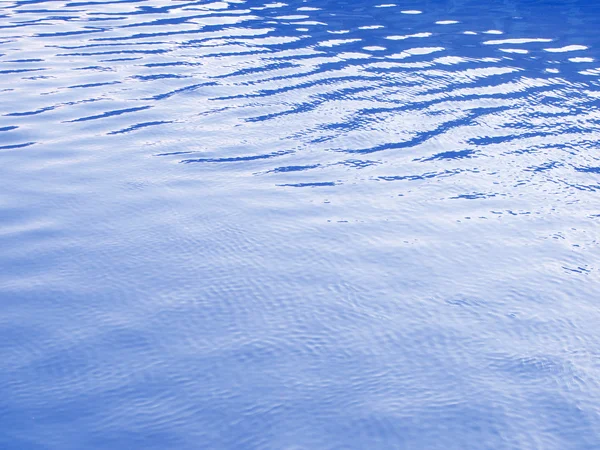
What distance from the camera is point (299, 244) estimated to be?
155 inches

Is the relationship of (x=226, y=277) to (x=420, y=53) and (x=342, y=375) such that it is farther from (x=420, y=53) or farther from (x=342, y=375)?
(x=420, y=53)

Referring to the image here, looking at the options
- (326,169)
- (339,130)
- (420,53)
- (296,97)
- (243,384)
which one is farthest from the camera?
(420,53)

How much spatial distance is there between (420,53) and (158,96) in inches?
86.8

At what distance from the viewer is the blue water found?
9.43 feet

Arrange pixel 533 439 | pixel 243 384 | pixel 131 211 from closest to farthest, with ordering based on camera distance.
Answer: pixel 533 439
pixel 243 384
pixel 131 211

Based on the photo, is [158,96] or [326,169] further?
[158,96]

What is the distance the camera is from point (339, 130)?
16.9ft

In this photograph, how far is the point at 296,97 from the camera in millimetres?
5711

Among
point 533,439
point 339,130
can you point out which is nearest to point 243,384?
point 533,439

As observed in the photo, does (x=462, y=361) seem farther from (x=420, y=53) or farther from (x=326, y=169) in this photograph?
(x=420, y=53)

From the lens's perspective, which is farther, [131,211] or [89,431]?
[131,211]

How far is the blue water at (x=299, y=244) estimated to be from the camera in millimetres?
2875

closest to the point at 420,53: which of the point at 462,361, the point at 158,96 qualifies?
the point at 158,96

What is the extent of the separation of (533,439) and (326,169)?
7.42 ft
